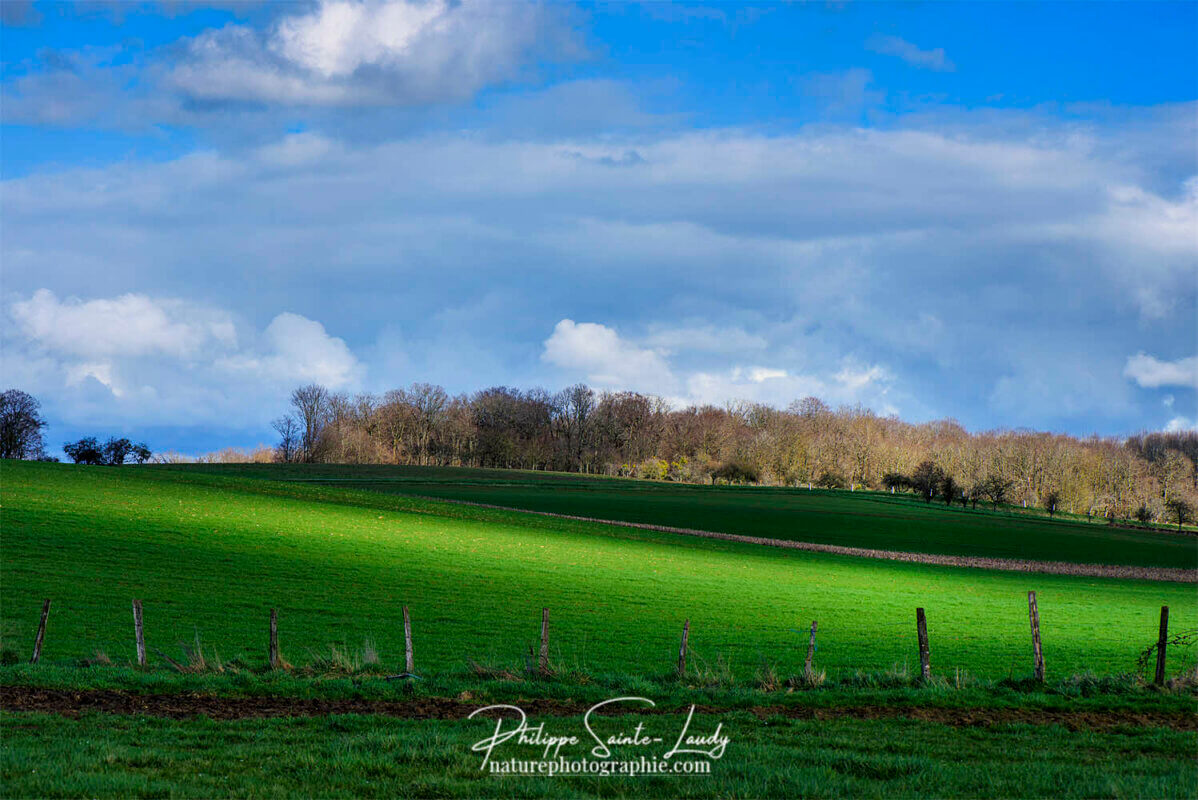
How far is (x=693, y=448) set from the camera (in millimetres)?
170250

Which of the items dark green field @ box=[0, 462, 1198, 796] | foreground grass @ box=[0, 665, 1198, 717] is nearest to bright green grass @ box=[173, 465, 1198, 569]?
dark green field @ box=[0, 462, 1198, 796]

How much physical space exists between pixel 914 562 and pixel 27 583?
51.1 meters

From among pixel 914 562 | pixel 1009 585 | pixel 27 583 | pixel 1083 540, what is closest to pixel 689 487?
pixel 1083 540

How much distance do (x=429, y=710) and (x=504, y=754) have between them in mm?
3644

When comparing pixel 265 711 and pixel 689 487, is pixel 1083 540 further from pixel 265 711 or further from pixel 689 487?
pixel 265 711

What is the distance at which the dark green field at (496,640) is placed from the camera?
36.6ft

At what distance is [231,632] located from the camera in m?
24.9

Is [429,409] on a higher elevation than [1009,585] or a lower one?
higher

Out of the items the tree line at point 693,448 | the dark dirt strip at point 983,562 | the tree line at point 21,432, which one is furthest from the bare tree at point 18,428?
the dark dirt strip at point 983,562

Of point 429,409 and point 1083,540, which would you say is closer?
point 1083,540

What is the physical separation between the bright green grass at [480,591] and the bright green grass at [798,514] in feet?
45.3

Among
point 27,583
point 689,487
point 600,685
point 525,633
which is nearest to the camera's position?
point 600,685

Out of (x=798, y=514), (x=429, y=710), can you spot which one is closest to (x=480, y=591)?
(x=429, y=710)
